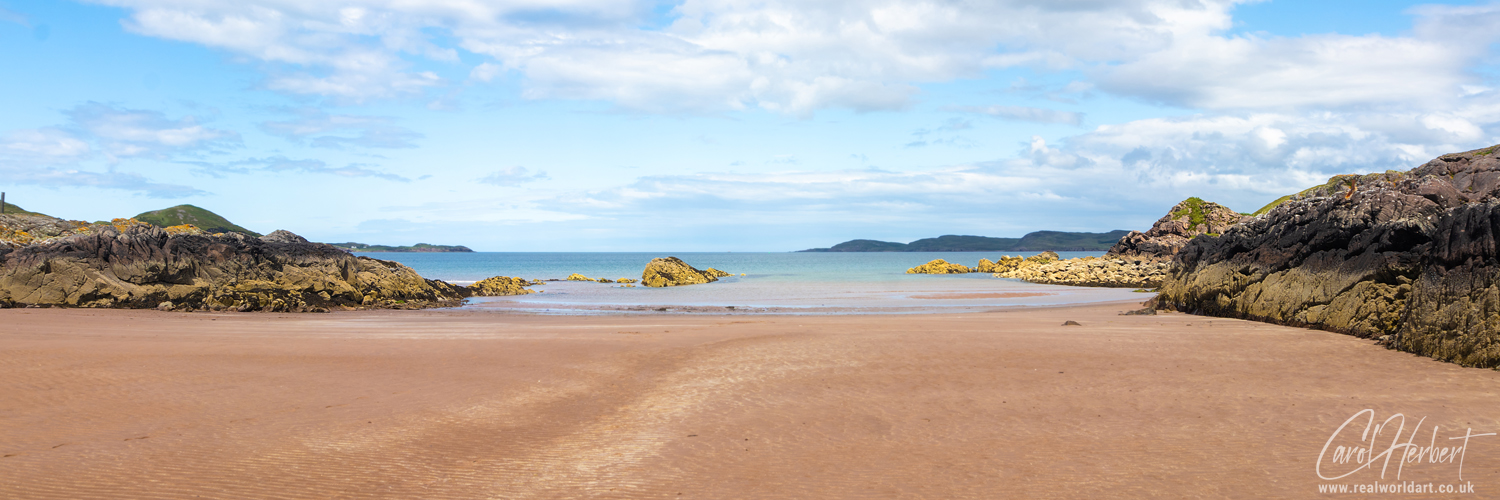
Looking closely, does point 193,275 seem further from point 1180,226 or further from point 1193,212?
point 1193,212

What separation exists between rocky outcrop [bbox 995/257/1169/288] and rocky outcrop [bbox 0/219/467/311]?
37.4 meters

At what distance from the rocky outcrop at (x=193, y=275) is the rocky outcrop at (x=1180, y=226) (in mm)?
53556

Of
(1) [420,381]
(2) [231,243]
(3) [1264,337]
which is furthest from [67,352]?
(3) [1264,337]

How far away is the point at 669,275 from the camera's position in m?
49.4

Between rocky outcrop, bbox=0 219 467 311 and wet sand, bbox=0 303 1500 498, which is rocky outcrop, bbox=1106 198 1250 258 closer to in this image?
wet sand, bbox=0 303 1500 498

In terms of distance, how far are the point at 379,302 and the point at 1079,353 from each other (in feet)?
78.7

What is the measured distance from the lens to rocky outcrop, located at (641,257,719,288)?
159 feet

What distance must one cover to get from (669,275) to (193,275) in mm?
27853

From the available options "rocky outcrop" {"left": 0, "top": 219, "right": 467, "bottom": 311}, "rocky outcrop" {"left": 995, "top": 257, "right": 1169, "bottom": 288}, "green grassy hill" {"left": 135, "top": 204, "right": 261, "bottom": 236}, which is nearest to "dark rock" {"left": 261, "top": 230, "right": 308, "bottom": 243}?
"rocky outcrop" {"left": 0, "top": 219, "right": 467, "bottom": 311}

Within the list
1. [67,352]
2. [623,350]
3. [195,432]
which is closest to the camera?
[195,432]

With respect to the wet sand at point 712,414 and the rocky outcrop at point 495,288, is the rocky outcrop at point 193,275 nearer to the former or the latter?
the rocky outcrop at point 495,288

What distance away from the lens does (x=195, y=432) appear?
762 cm

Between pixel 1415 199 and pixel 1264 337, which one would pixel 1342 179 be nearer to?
pixel 1415 199

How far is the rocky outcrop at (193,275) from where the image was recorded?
22.8 meters
